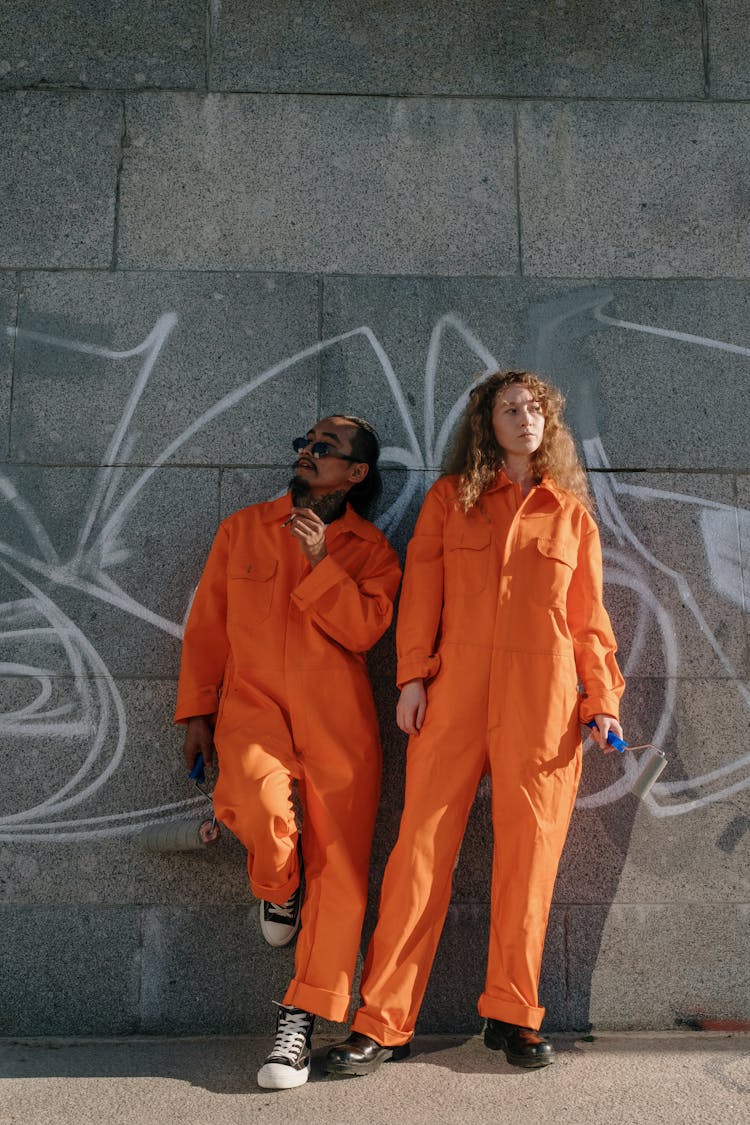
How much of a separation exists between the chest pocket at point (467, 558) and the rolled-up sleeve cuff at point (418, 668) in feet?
0.72

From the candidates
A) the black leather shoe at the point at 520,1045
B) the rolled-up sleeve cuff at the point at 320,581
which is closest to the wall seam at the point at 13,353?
the rolled-up sleeve cuff at the point at 320,581

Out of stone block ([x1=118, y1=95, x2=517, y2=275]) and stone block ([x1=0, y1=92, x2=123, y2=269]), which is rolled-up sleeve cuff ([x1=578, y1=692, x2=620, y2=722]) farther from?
stone block ([x1=0, y1=92, x2=123, y2=269])

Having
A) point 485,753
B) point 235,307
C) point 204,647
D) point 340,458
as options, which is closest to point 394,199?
point 235,307

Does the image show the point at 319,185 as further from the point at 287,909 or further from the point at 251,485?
the point at 287,909

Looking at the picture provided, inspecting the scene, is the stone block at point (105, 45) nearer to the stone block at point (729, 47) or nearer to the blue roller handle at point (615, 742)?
the stone block at point (729, 47)

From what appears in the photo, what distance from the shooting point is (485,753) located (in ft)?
10.2

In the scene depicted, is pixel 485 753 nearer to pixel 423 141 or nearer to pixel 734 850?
pixel 734 850

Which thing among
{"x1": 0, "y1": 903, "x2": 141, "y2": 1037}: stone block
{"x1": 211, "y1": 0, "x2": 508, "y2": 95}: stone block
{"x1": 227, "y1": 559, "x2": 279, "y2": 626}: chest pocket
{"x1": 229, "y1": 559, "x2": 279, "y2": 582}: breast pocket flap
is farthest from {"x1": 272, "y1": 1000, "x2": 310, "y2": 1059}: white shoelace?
{"x1": 211, "y1": 0, "x2": 508, "y2": 95}: stone block

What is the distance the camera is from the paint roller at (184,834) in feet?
10.8

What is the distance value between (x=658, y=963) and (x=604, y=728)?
94 cm

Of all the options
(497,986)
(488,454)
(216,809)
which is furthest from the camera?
(488,454)

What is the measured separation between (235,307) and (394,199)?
28.7 inches

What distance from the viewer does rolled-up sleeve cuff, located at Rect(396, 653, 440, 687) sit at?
10.3 feet

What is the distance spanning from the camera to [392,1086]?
288 cm
